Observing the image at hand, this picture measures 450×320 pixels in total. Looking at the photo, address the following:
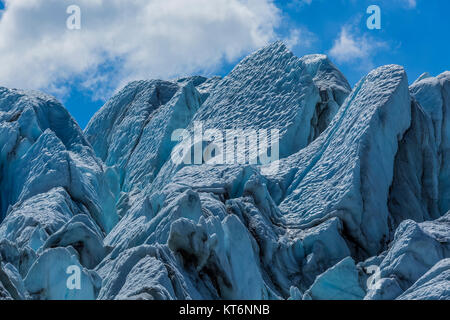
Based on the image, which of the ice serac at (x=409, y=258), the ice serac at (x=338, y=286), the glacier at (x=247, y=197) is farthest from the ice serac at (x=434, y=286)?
the ice serac at (x=338, y=286)

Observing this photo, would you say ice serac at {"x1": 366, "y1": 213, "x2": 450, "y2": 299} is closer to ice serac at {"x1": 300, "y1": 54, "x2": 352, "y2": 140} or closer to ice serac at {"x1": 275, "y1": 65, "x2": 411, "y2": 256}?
ice serac at {"x1": 275, "y1": 65, "x2": 411, "y2": 256}

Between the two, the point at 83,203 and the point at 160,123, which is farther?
the point at 160,123

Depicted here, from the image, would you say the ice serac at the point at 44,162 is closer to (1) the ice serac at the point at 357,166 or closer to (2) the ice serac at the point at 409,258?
(1) the ice serac at the point at 357,166

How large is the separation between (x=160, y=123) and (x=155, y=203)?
998cm

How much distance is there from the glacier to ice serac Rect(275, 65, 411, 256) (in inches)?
1.5

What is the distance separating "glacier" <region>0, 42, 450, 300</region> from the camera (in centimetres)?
1741

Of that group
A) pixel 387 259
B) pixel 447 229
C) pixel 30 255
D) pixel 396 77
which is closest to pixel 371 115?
pixel 396 77

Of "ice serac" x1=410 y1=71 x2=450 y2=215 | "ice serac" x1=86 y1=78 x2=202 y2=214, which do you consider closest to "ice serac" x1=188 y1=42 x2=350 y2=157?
"ice serac" x1=86 y1=78 x2=202 y2=214

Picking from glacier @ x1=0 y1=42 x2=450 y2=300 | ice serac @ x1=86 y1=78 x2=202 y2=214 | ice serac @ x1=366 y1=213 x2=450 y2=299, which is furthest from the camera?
ice serac @ x1=86 y1=78 x2=202 y2=214

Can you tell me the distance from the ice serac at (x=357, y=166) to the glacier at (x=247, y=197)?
1.5 inches

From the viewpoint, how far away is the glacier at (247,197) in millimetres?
17406

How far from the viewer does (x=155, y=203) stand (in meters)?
24.0

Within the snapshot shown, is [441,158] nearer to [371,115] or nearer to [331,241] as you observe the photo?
[371,115]
